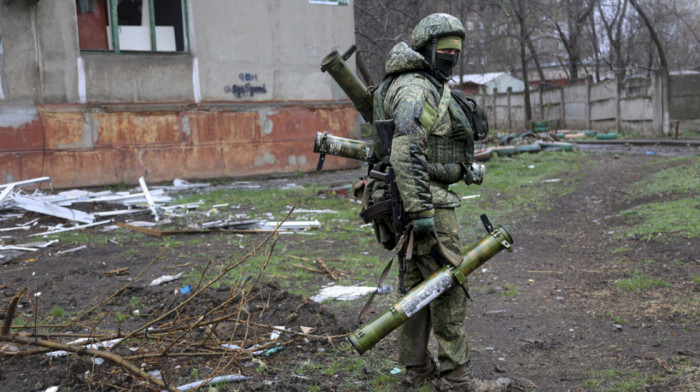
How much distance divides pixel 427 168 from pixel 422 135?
183 mm

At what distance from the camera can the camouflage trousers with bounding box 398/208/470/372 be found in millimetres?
3496

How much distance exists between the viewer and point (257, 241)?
795 centimetres

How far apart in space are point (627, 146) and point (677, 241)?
16.1 m

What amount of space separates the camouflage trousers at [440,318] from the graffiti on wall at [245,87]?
11.0m

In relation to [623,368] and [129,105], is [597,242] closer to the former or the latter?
[623,368]

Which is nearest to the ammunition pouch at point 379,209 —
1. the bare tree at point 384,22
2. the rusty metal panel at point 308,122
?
the rusty metal panel at point 308,122

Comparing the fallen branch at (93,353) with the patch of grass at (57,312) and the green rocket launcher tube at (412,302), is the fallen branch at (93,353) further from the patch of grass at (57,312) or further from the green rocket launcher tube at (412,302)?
the patch of grass at (57,312)

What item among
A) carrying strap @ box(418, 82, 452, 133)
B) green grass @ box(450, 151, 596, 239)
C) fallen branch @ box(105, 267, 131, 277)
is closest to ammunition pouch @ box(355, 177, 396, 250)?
carrying strap @ box(418, 82, 452, 133)

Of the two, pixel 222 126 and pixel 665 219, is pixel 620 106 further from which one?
pixel 665 219

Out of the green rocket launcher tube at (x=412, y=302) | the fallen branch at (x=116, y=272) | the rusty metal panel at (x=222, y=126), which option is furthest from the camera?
the rusty metal panel at (x=222, y=126)

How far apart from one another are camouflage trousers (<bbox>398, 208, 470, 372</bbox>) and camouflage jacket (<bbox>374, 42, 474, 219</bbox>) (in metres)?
0.18

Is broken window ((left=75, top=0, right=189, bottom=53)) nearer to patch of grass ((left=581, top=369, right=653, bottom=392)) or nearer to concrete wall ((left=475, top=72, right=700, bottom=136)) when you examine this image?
patch of grass ((left=581, top=369, right=653, bottom=392))

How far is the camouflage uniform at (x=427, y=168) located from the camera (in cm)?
330

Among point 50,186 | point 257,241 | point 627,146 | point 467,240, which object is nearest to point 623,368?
point 467,240
